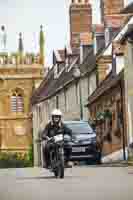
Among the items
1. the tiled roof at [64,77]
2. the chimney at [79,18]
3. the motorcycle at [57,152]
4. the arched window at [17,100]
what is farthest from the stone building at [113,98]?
Answer: the arched window at [17,100]

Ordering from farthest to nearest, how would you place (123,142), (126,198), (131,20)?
(131,20) < (123,142) < (126,198)

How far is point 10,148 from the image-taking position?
85438 millimetres

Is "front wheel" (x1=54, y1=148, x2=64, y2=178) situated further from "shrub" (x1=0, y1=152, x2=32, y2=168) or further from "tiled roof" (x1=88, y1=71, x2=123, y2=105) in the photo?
"shrub" (x1=0, y1=152, x2=32, y2=168)

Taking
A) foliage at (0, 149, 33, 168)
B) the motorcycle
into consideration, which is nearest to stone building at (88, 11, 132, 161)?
the motorcycle

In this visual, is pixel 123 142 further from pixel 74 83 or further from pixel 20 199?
pixel 20 199

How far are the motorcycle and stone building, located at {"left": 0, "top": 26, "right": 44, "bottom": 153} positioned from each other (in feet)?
222

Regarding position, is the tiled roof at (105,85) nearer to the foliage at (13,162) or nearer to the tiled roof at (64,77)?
the tiled roof at (64,77)

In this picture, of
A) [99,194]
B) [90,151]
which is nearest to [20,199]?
[99,194]

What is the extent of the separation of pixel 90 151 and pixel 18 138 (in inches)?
2396

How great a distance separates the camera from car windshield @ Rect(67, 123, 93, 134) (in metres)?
26.9

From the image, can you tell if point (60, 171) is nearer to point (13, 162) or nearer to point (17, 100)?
point (13, 162)

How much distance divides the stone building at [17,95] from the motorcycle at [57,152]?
222ft

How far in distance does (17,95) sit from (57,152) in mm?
73227

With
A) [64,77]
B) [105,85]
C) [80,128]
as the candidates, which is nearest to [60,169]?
[80,128]
